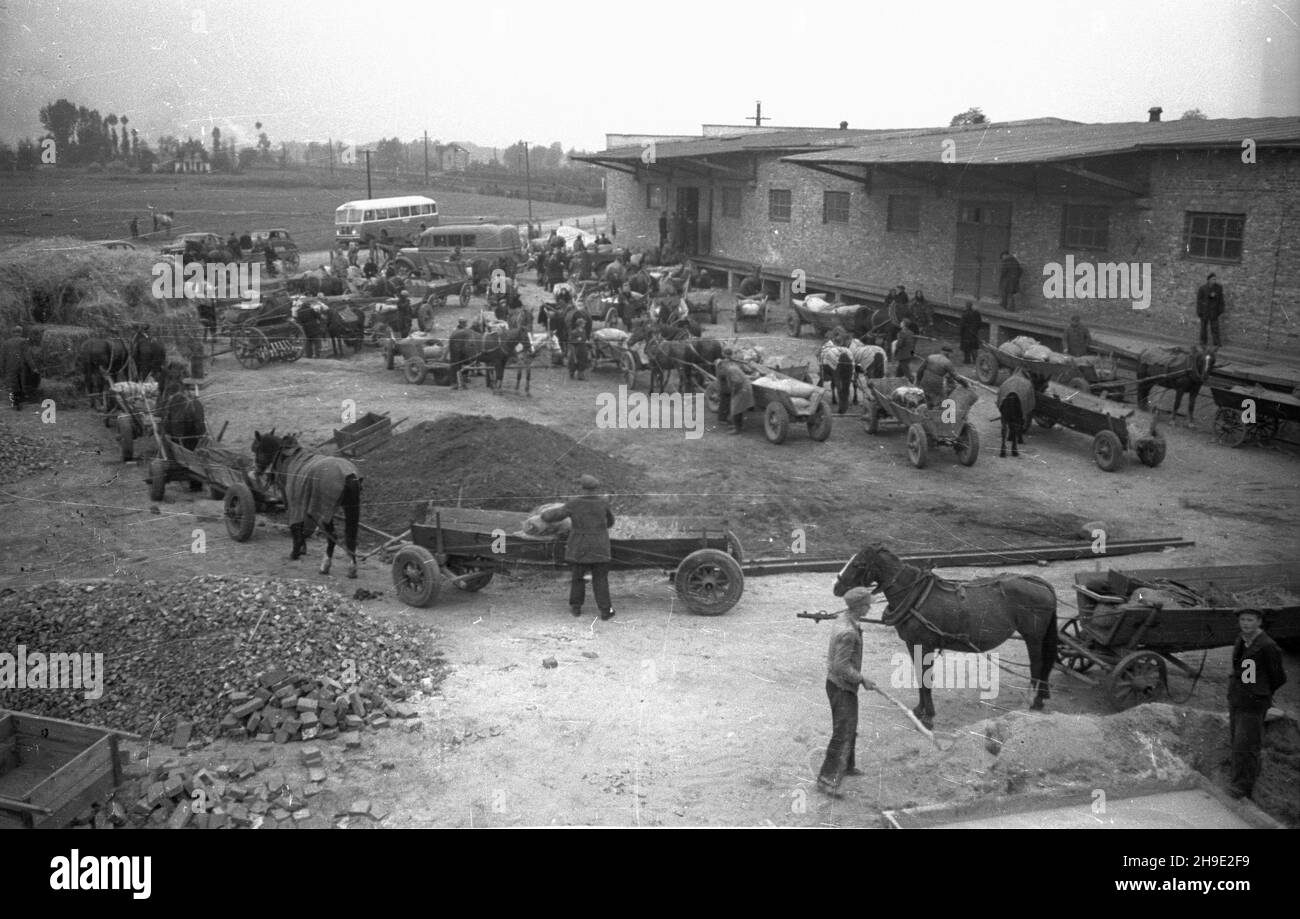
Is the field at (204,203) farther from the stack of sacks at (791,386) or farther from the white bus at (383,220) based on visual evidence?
the stack of sacks at (791,386)

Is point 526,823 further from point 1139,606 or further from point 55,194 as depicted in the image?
point 55,194

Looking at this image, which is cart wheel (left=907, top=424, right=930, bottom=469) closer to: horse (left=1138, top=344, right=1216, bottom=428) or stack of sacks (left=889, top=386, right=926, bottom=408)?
stack of sacks (left=889, top=386, right=926, bottom=408)

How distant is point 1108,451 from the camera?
1527cm

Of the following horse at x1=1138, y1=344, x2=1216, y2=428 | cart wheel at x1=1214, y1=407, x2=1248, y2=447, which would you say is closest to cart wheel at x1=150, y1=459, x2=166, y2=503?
horse at x1=1138, y1=344, x2=1216, y2=428

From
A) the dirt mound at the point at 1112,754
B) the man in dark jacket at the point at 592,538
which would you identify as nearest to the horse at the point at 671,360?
the man in dark jacket at the point at 592,538

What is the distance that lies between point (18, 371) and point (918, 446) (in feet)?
50.2

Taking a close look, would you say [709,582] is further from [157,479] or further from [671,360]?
[671,360]

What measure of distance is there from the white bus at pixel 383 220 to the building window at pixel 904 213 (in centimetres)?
2191

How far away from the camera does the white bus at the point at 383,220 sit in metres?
44.0

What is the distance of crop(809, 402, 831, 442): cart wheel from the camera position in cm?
1681

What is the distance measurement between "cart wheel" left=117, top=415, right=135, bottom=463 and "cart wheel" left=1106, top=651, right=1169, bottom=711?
13486 millimetres

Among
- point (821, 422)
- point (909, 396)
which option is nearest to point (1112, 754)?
point (909, 396)

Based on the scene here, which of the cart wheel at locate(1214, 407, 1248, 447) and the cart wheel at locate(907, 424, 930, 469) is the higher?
the cart wheel at locate(1214, 407, 1248, 447)

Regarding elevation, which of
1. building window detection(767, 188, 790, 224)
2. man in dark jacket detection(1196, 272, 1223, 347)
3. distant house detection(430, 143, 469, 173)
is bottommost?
man in dark jacket detection(1196, 272, 1223, 347)
